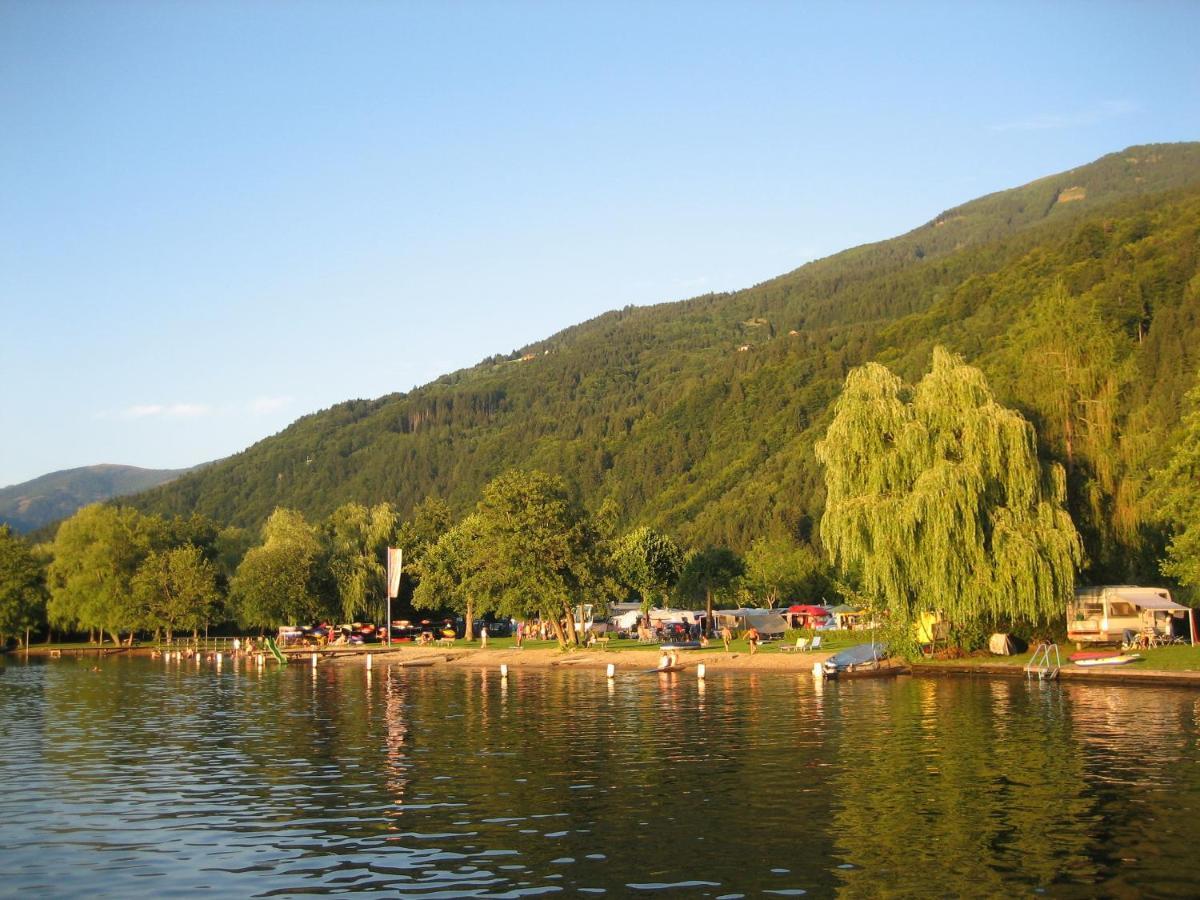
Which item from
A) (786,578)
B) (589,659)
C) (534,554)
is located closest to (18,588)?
(534,554)

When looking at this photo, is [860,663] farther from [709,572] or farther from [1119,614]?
[709,572]

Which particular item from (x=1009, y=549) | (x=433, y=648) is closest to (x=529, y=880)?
(x=1009, y=549)

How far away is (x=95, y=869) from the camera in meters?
18.6

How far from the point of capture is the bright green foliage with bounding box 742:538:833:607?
446ft

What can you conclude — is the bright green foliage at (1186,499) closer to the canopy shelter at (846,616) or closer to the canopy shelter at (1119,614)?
the canopy shelter at (1119,614)

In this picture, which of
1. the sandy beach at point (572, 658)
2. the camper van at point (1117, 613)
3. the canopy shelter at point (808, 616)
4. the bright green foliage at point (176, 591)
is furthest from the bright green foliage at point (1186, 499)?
the bright green foliage at point (176, 591)

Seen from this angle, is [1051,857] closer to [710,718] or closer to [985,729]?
[985,729]

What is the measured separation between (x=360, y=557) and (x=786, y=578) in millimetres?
53368

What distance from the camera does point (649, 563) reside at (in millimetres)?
120438

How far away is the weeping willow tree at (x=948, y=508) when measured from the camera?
49281mm

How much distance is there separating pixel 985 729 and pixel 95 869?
2390 cm

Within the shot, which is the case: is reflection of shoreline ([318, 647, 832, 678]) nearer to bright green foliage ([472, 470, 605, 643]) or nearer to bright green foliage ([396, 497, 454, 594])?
bright green foliage ([472, 470, 605, 643])

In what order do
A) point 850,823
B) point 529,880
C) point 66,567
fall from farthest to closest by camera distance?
point 66,567
point 850,823
point 529,880

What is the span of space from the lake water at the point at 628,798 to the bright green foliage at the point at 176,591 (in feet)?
235
